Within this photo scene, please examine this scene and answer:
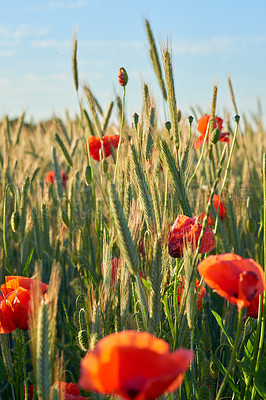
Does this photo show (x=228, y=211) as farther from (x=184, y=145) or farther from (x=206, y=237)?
(x=206, y=237)

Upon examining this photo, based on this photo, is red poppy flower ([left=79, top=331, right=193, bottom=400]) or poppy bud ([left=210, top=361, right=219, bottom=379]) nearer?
red poppy flower ([left=79, top=331, right=193, bottom=400])

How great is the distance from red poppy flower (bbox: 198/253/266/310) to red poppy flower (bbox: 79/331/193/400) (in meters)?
0.25

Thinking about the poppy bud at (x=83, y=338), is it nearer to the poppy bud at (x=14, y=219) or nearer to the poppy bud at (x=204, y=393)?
the poppy bud at (x=204, y=393)

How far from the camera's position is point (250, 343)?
997mm

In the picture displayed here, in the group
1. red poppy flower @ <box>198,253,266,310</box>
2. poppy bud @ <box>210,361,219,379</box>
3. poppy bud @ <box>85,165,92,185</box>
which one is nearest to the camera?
red poppy flower @ <box>198,253,266,310</box>

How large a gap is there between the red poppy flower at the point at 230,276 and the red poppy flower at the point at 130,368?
0.81 ft

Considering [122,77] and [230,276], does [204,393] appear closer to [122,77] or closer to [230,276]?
[230,276]

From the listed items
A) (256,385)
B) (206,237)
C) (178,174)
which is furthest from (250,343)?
(178,174)

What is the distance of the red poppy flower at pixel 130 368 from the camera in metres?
0.40

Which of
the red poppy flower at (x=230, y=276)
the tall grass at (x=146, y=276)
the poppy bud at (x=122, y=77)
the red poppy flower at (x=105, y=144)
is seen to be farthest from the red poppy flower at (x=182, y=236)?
the red poppy flower at (x=105, y=144)

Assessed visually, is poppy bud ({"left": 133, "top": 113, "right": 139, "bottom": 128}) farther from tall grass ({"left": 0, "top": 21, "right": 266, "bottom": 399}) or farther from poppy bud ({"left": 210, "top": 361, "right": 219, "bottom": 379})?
poppy bud ({"left": 210, "top": 361, "right": 219, "bottom": 379})

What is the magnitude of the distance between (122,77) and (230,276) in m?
0.72

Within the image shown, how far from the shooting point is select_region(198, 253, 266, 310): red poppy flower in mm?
658

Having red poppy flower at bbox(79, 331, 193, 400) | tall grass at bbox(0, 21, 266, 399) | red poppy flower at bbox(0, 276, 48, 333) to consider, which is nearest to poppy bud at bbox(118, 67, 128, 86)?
tall grass at bbox(0, 21, 266, 399)
